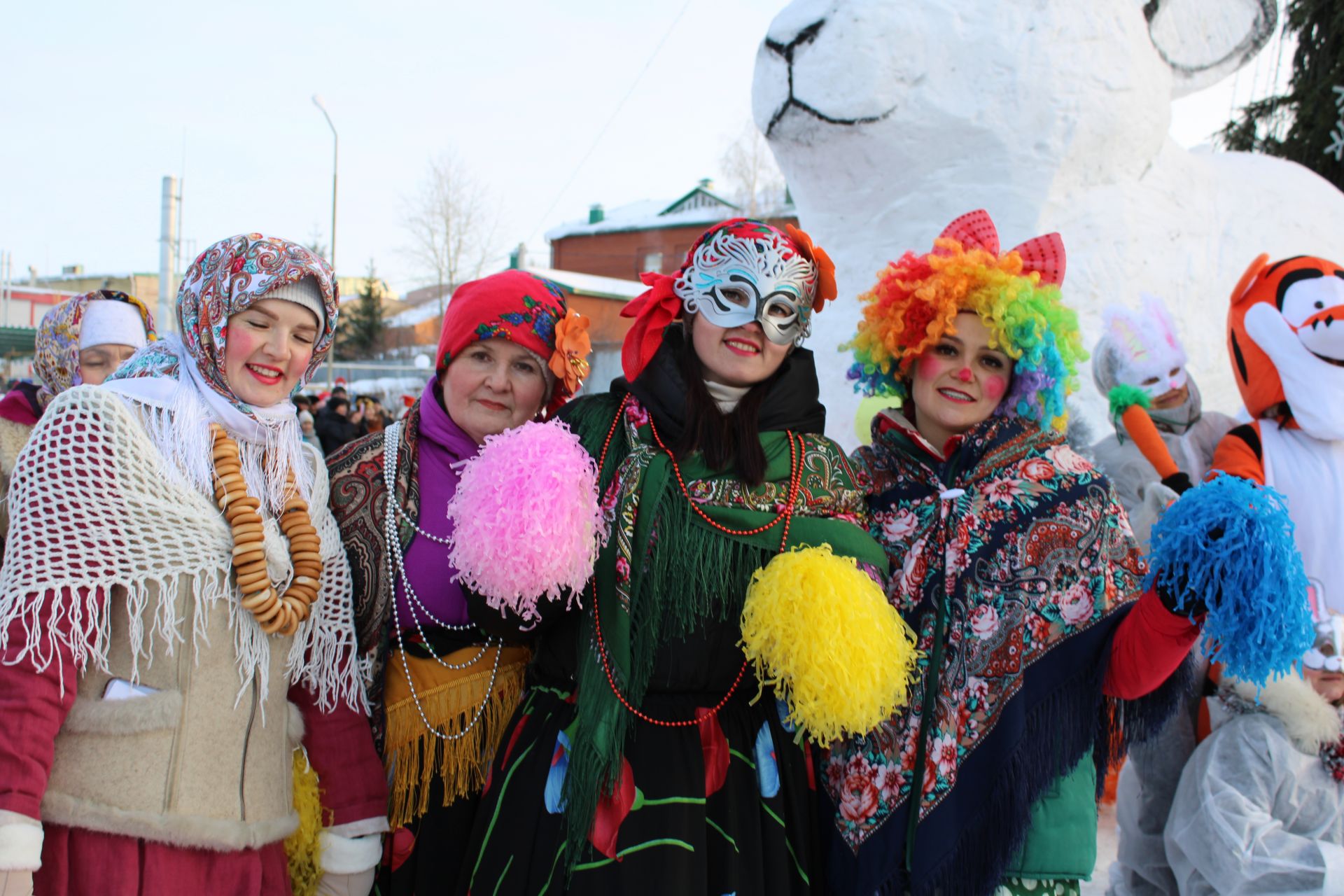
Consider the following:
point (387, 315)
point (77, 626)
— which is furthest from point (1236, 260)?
point (387, 315)

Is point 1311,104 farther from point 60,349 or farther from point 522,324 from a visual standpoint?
point 60,349

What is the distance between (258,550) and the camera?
157cm

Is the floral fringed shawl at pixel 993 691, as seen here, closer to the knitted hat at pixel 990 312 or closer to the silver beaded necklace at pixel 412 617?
the knitted hat at pixel 990 312

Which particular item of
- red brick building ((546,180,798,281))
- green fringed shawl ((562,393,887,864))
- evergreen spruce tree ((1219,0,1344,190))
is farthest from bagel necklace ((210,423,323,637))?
red brick building ((546,180,798,281))

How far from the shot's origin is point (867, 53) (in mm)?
4027

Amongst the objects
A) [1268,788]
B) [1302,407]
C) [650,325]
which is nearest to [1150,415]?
[1302,407]

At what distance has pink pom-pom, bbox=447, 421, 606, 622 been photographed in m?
1.52

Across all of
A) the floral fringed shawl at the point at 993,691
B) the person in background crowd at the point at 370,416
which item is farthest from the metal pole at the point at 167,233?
the floral fringed shawl at the point at 993,691

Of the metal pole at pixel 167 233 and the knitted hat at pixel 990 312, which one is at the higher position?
the metal pole at pixel 167 233

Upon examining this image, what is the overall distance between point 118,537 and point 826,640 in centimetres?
118

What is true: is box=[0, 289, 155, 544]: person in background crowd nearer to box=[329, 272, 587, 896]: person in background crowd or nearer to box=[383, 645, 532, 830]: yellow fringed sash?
box=[329, 272, 587, 896]: person in background crowd

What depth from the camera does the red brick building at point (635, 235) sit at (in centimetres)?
2975

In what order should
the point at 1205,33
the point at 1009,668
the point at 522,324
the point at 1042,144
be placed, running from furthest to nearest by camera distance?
the point at 1205,33 < the point at 1042,144 < the point at 522,324 < the point at 1009,668

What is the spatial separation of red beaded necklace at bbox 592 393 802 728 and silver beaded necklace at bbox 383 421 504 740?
1.09 ft
